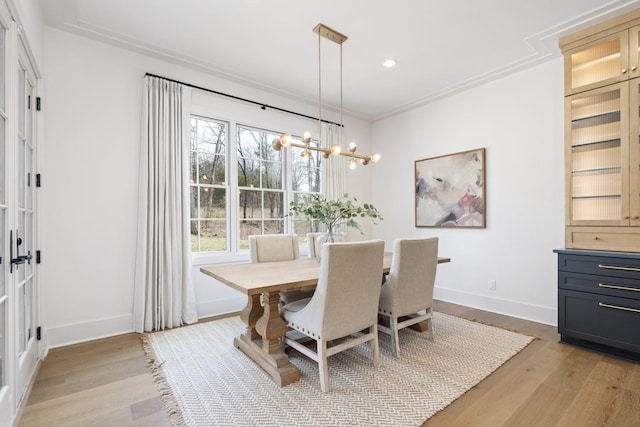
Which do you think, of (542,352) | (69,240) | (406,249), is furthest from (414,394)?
(69,240)

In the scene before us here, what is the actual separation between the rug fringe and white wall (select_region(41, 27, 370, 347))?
25.2 inches

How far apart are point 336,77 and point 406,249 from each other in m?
2.42

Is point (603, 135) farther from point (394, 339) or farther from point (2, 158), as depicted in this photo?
point (2, 158)

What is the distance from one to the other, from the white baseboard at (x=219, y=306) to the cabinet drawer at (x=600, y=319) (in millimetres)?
3313

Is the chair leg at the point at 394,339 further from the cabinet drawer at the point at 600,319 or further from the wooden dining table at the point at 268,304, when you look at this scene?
the cabinet drawer at the point at 600,319

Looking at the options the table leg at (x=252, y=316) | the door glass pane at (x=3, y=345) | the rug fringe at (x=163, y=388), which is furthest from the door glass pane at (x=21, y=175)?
the table leg at (x=252, y=316)

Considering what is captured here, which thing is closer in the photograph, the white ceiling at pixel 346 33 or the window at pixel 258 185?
the white ceiling at pixel 346 33

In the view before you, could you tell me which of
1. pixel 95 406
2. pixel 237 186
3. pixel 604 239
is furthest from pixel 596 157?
pixel 95 406

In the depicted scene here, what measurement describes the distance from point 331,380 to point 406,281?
94 cm

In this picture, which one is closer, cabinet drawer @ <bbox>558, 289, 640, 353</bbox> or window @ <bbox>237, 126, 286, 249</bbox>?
cabinet drawer @ <bbox>558, 289, 640, 353</bbox>

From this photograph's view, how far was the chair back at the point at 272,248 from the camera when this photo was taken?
3.21m

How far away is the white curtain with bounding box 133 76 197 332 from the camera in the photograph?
3.14 metres

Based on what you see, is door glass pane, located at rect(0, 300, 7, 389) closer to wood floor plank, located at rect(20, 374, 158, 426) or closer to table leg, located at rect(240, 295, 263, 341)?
wood floor plank, located at rect(20, 374, 158, 426)

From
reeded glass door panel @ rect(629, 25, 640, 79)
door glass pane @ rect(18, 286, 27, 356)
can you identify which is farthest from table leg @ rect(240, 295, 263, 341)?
reeded glass door panel @ rect(629, 25, 640, 79)
